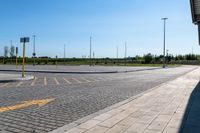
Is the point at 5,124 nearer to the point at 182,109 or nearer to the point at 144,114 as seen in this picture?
the point at 144,114

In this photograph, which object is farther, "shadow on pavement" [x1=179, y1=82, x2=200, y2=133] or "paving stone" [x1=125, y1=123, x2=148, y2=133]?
"shadow on pavement" [x1=179, y1=82, x2=200, y2=133]

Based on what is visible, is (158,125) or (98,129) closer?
(98,129)

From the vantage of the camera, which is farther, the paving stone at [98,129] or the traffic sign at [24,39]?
the traffic sign at [24,39]

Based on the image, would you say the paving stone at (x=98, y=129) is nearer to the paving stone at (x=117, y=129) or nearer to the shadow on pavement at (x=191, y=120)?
the paving stone at (x=117, y=129)

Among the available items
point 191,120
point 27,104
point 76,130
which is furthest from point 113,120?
point 27,104

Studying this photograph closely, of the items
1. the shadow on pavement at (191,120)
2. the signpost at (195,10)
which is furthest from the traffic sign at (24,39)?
the shadow on pavement at (191,120)

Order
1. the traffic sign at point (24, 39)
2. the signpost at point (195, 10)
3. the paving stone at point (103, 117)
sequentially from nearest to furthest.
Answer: the paving stone at point (103, 117)
the signpost at point (195, 10)
the traffic sign at point (24, 39)

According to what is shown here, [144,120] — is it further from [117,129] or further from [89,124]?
[89,124]

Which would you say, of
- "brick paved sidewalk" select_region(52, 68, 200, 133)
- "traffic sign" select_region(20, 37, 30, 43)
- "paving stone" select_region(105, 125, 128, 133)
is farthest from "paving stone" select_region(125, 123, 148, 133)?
"traffic sign" select_region(20, 37, 30, 43)

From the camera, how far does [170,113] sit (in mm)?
7844

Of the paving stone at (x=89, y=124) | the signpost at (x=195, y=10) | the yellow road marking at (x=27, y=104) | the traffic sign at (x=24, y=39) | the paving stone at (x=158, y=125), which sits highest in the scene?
the signpost at (x=195, y=10)

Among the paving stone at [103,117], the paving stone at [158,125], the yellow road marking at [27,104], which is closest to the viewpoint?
the paving stone at [158,125]

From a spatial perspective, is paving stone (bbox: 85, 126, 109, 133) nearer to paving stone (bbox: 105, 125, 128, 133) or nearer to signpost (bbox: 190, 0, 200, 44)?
paving stone (bbox: 105, 125, 128, 133)

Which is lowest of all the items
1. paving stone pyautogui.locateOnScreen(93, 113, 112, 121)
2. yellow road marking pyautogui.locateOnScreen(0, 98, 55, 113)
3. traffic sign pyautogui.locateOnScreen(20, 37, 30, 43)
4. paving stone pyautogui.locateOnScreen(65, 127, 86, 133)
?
paving stone pyautogui.locateOnScreen(65, 127, 86, 133)
